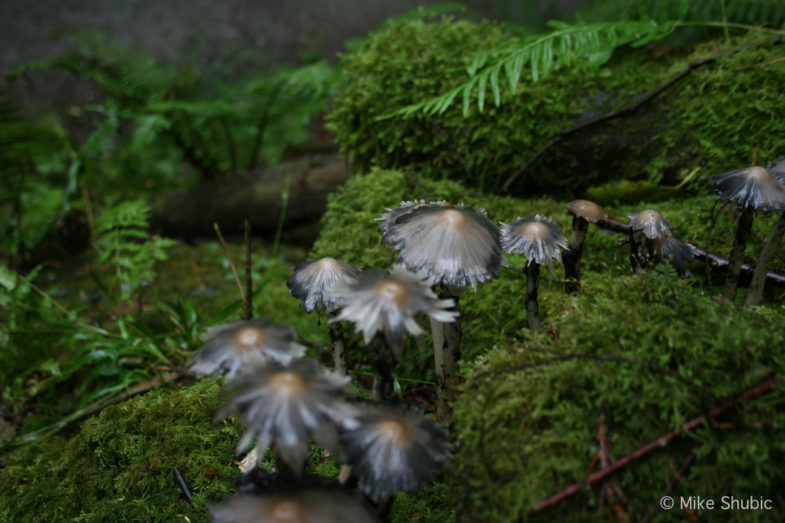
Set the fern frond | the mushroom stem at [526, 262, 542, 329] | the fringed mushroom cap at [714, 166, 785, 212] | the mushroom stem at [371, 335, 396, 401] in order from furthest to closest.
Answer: the fern frond → the mushroom stem at [526, 262, 542, 329] → the fringed mushroom cap at [714, 166, 785, 212] → the mushroom stem at [371, 335, 396, 401]

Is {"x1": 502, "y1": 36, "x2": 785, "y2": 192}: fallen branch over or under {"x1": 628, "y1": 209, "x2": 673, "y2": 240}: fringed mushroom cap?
over

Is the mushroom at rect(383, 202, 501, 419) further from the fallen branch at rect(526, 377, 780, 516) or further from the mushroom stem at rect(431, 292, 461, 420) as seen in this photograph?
the fallen branch at rect(526, 377, 780, 516)

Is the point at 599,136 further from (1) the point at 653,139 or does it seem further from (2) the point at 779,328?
(2) the point at 779,328

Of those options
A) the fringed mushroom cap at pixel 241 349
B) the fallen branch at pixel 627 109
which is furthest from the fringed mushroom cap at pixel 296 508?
the fallen branch at pixel 627 109

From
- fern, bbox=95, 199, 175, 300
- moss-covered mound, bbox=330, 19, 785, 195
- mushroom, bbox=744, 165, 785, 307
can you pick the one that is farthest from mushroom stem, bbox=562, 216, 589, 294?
fern, bbox=95, 199, 175, 300

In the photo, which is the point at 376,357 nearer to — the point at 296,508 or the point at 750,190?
the point at 296,508

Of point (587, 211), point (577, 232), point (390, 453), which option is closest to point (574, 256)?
point (577, 232)

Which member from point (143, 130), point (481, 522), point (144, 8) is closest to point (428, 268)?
point (481, 522)

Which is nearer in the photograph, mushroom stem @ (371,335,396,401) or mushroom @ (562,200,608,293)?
mushroom stem @ (371,335,396,401)

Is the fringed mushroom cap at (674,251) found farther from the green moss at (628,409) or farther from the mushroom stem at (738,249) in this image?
the green moss at (628,409)
